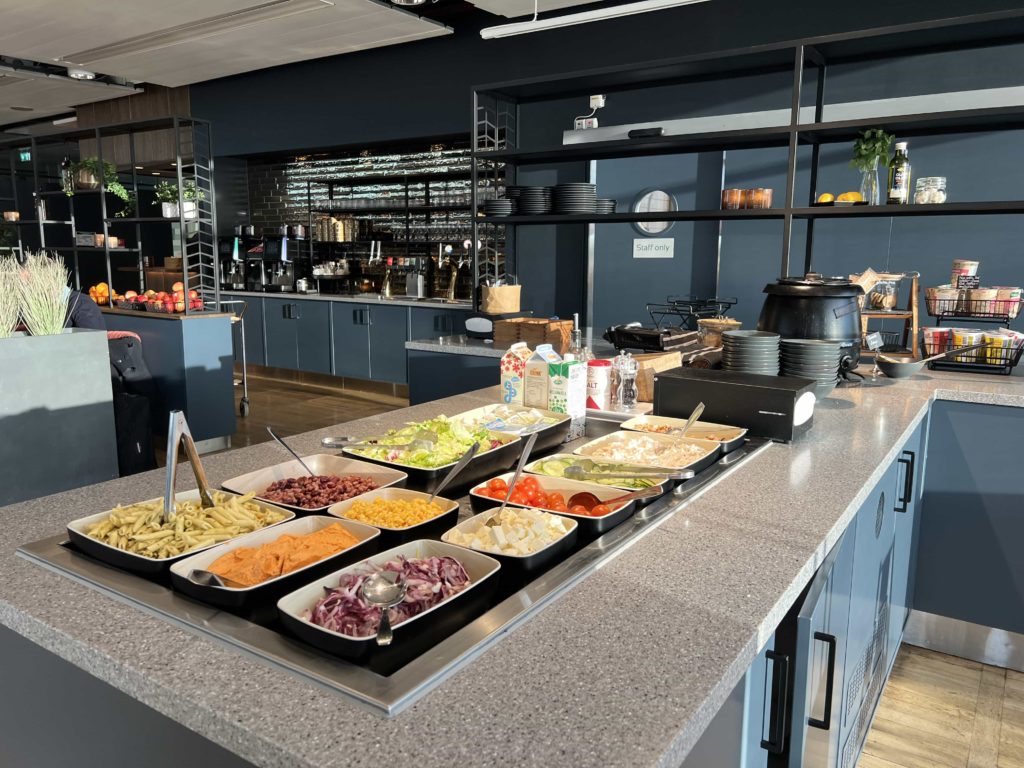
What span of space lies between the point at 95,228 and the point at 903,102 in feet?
34.2

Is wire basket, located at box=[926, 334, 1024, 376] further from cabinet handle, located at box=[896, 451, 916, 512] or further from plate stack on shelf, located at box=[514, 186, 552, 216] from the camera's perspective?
plate stack on shelf, located at box=[514, 186, 552, 216]

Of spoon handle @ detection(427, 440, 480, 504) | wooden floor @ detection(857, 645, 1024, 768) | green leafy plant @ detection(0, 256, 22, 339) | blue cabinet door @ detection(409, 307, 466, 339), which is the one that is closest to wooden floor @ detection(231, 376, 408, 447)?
blue cabinet door @ detection(409, 307, 466, 339)

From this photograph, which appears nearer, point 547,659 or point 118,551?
point 547,659

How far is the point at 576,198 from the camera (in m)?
4.34

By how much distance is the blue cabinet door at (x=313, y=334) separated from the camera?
26.6 feet

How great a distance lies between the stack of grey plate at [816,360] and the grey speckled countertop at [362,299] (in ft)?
13.3

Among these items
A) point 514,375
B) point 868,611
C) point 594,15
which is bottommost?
point 868,611

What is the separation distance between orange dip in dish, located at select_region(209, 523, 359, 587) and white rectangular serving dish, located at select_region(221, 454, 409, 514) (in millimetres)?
171

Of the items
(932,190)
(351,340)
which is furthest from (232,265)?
(932,190)

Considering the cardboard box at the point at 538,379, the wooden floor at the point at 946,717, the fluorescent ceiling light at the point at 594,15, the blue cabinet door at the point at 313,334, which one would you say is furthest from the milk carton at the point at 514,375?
the blue cabinet door at the point at 313,334

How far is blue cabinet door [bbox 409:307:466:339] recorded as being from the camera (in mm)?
6543

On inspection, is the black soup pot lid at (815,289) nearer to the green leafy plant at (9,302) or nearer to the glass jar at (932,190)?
the glass jar at (932,190)

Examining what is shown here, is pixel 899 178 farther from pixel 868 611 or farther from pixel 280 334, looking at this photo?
pixel 280 334

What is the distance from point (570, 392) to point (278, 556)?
1.13 metres
